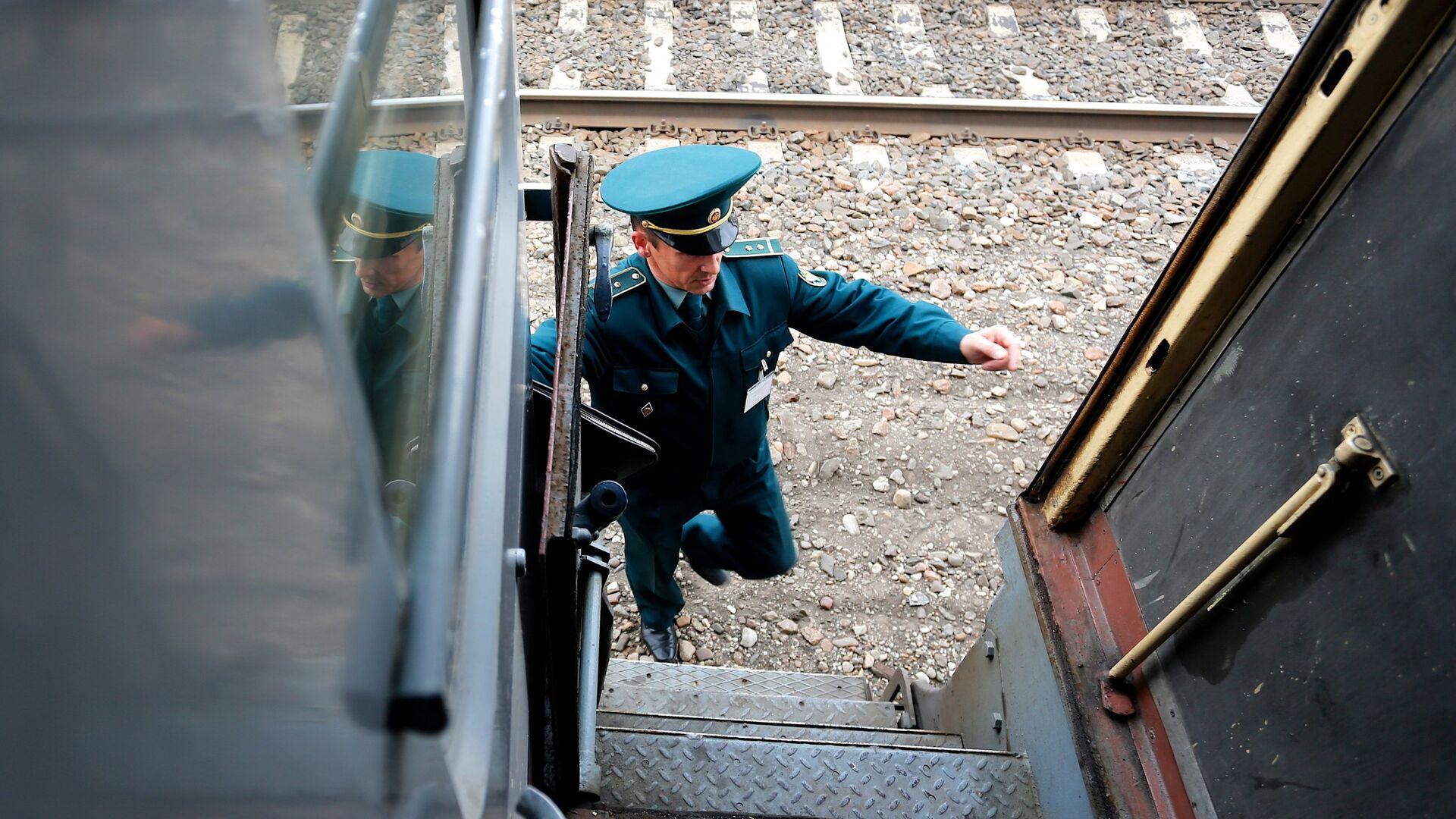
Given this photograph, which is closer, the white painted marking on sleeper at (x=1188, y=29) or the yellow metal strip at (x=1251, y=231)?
the yellow metal strip at (x=1251, y=231)

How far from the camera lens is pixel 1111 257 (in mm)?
5000

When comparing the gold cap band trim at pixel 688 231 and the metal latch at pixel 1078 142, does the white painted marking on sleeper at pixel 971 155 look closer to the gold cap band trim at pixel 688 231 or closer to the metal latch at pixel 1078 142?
the metal latch at pixel 1078 142

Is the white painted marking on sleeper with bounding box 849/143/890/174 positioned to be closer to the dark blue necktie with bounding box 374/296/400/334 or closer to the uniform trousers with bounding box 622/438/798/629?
the uniform trousers with bounding box 622/438/798/629

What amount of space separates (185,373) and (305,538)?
161 millimetres

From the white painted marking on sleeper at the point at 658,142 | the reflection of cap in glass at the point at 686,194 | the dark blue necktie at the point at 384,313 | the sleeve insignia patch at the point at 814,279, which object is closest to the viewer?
the dark blue necktie at the point at 384,313

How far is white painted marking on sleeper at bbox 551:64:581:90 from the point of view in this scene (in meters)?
5.47

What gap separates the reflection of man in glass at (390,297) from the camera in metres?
0.97

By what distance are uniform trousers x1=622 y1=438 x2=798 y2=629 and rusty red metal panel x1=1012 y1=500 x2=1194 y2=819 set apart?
3.30 feet

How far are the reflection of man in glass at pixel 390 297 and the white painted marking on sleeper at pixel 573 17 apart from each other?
15.5 feet

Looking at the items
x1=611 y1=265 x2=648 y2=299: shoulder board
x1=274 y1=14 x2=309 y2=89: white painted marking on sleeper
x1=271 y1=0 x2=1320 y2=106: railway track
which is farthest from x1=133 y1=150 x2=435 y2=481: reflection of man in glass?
x1=271 y1=0 x2=1320 y2=106: railway track

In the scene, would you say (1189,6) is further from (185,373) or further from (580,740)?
(185,373)

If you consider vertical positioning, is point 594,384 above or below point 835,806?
above

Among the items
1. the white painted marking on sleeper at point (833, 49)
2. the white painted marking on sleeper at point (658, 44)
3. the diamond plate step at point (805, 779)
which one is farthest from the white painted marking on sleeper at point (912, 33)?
the diamond plate step at point (805, 779)

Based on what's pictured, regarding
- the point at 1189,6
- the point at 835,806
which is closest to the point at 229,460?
the point at 835,806
